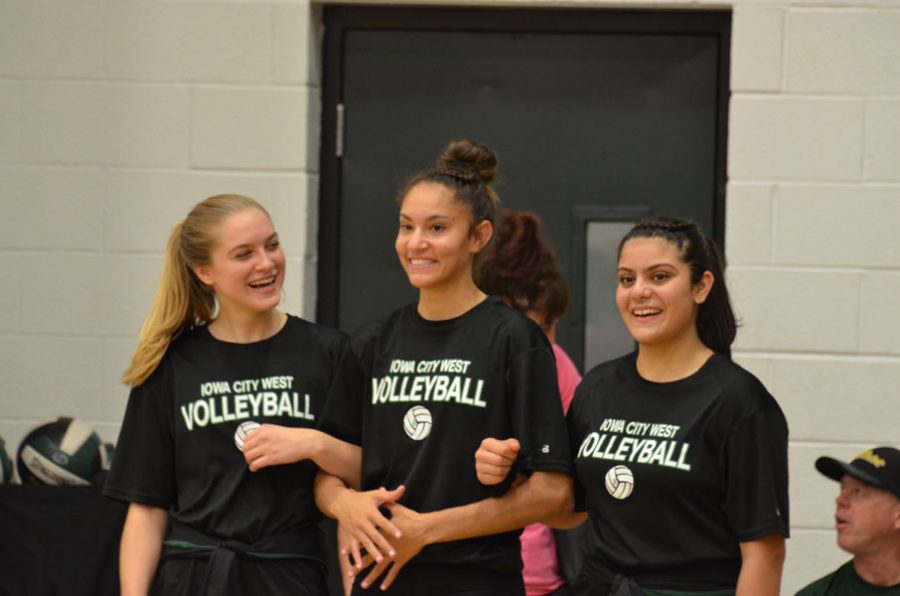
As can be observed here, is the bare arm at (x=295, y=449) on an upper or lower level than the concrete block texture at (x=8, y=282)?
lower

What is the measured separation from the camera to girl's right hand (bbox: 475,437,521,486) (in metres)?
2.17

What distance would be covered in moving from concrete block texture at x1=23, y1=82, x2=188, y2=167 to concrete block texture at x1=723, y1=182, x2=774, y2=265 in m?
1.72

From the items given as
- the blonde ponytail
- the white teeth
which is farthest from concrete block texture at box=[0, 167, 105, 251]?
the white teeth

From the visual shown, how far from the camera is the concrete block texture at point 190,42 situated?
4023 millimetres

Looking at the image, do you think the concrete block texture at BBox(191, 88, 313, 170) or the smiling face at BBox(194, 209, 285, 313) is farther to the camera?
the concrete block texture at BBox(191, 88, 313, 170)

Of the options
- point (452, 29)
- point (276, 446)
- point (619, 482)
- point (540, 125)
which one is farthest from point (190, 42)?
point (619, 482)

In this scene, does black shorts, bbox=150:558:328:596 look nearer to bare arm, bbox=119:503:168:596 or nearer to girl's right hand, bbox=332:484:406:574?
bare arm, bbox=119:503:168:596

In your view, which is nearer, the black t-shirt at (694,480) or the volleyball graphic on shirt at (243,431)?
the black t-shirt at (694,480)

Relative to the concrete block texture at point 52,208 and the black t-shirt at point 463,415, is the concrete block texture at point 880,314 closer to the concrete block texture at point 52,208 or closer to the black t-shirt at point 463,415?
the black t-shirt at point 463,415

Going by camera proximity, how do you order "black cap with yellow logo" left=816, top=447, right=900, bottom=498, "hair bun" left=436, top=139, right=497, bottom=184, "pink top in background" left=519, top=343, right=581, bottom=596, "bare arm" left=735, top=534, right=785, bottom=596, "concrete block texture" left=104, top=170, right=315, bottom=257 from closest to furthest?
"bare arm" left=735, top=534, right=785, bottom=596, "hair bun" left=436, top=139, right=497, bottom=184, "black cap with yellow logo" left=816, top=447, right=900, bottom=498, "pink top in background" left=519, top=343, right=581, bottom=596, "concrete block texture" left=104, top=170, right=315, bottom=257

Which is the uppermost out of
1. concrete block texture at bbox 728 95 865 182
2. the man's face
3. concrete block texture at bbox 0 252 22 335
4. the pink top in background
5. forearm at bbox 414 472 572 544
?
concrete block texture at bbox 728 95 865 182

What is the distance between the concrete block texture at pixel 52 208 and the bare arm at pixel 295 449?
187 cm

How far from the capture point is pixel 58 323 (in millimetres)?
4059

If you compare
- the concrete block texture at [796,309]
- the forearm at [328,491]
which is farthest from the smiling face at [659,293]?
the concrete block texture at [796,309]
